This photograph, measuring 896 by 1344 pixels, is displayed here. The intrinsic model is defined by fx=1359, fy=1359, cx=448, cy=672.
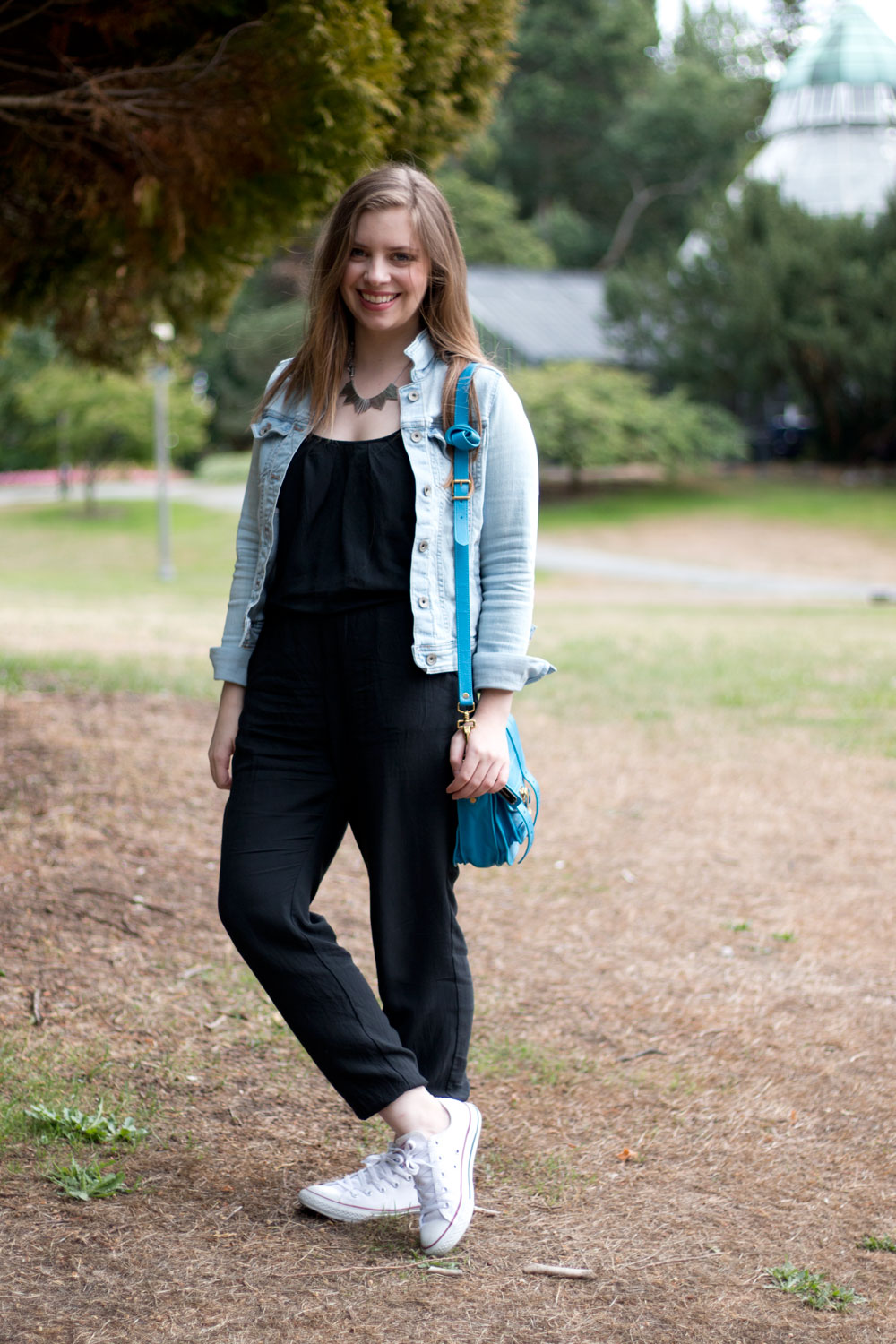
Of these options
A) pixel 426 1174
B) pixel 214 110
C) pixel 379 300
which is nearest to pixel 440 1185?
pixel 426 1174

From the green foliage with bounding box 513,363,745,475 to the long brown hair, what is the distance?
25.5m

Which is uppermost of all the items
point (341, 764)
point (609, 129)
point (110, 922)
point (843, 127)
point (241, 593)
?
point (609, 129)

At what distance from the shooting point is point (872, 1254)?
2.77 m

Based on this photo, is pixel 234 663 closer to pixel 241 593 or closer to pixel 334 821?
pixel 241 593

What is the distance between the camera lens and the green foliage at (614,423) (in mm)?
28812

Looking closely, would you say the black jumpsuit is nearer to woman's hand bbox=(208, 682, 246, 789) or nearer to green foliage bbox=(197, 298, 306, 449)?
woman's hand bbox=(208, 682, 246, 789)

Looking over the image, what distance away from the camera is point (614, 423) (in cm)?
2892

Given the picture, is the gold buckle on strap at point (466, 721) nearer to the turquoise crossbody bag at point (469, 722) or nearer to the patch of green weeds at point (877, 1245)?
the turquoise crossbody bag at point (469, 722)

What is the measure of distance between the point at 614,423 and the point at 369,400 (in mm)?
26901

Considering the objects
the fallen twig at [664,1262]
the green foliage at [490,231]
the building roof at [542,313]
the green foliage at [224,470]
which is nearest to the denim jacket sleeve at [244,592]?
the fallen twig at [664,1262]

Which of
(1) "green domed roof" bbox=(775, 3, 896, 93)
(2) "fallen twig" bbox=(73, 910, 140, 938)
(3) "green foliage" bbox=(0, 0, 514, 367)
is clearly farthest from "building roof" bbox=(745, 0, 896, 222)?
(2) "fallen twig" bbox=(73, 910, 140, 938)

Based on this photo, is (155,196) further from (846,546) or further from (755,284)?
(755,284)

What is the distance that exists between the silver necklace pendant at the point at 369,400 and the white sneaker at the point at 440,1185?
1438 mm

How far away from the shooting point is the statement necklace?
2688 millimetres
